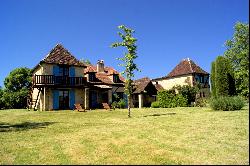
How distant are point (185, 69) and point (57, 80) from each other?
25.5 metres

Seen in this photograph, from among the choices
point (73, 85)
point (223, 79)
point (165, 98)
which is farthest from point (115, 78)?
point (223, 79)

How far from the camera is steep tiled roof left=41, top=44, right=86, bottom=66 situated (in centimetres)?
3458

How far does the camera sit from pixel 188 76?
4956cm

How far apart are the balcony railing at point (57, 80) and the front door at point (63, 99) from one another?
58.0 inches

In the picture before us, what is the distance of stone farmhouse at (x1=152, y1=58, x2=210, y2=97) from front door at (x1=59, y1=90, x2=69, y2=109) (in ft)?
68.0

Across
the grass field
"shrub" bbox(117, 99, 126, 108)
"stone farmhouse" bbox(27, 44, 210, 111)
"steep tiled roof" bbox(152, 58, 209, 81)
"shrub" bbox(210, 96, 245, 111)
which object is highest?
"steep tiled roof" bbox(152, 58, 209, 81)

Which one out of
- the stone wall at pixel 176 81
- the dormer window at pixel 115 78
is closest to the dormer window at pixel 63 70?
the dormer window at pixel 115 78

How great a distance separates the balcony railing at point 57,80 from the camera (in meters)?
33.4

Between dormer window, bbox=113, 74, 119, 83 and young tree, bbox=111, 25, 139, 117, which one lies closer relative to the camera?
young tree, bbox=111, 25, 139, 117

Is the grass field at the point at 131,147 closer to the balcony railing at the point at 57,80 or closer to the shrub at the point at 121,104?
the balcony railing at the point at 57,80

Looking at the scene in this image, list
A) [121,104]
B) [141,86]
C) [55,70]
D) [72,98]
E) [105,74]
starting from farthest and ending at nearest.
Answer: [141,86] < [105,74] < [121,104] < [72,98] < [55,70]

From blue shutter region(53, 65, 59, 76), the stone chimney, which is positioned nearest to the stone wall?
the stone chimney

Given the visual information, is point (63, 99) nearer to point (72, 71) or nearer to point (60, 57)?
point (72, 71)

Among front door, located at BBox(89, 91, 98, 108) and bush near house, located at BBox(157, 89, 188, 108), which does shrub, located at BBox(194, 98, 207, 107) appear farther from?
front door, located at BBox(89, 91, 98, 108)
